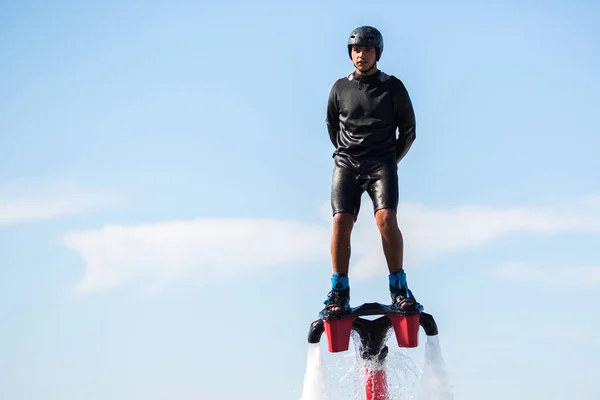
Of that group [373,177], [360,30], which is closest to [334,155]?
[373,177]

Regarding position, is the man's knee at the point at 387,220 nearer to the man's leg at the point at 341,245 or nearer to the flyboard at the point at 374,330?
the man's leg at the point at 341,245

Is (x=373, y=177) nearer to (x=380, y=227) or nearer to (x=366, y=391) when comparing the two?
(x=380, y=227)

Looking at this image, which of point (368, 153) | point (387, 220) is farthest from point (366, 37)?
point (387, 220)

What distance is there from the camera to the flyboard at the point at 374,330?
43.4 feet

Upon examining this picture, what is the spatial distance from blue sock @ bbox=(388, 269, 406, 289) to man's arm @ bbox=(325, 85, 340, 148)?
1755 millimetres

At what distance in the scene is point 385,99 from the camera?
13.5 meters

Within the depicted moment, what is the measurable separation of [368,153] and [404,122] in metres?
0.57

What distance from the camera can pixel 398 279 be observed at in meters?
13.3

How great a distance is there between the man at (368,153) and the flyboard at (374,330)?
0.36ft

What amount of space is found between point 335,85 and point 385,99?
67 centimetres

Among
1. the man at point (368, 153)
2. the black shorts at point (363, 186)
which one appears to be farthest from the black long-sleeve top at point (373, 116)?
the black shorts at point (363, 186)

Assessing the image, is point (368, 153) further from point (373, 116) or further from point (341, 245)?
point (341, 245)

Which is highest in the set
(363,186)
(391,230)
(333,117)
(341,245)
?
(333,117)

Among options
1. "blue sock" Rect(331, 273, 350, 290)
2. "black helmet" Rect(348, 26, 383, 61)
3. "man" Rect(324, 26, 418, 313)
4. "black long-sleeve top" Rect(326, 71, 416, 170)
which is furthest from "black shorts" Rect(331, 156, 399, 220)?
"black helmet" Rect(348, 26, 383, 61)
